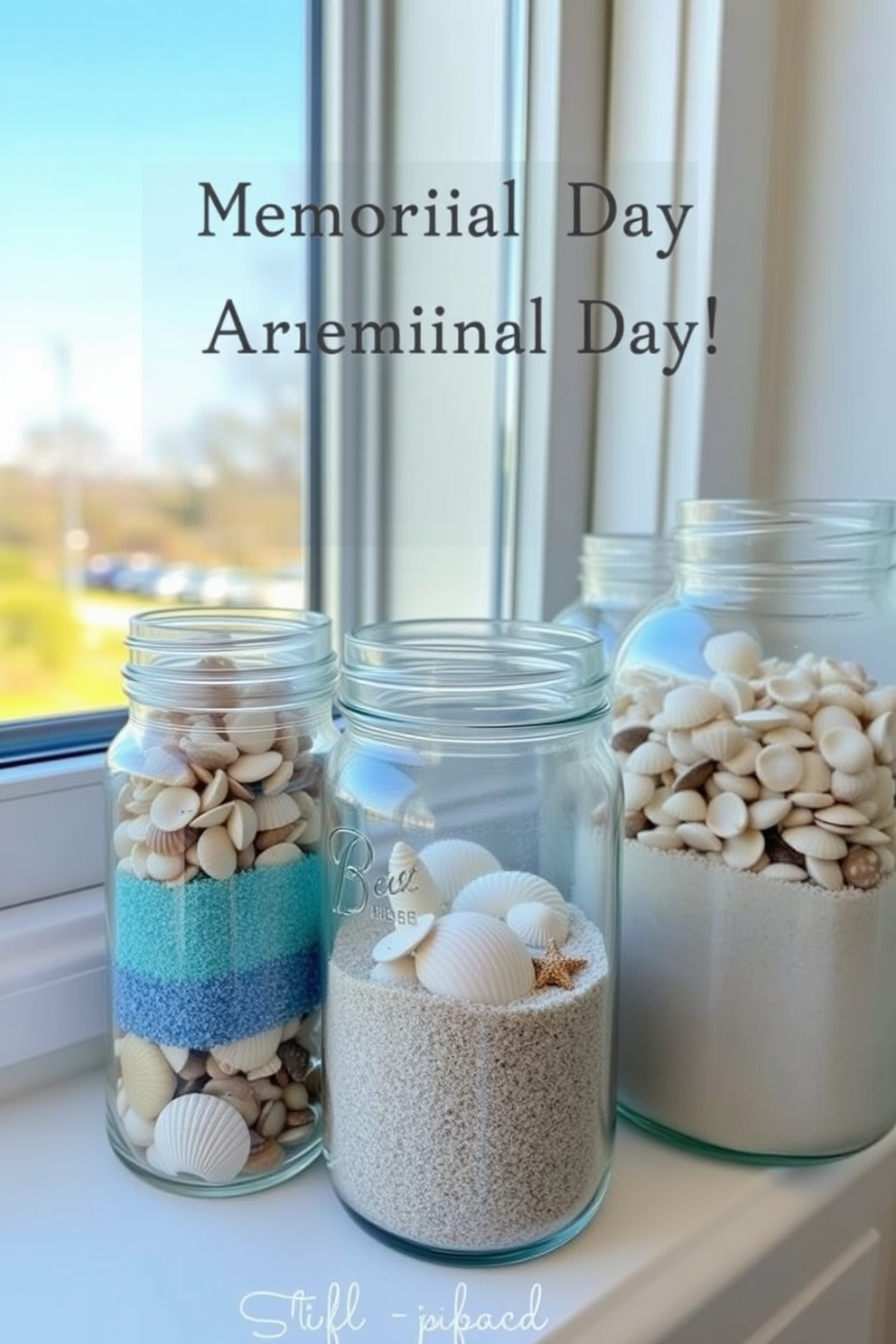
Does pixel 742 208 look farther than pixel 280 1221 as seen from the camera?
Yes

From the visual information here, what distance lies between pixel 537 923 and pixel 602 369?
51 cm

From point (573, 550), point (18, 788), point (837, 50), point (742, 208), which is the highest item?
point (837, 50)

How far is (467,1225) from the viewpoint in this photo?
1.50 feet

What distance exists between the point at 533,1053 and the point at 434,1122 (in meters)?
0.05

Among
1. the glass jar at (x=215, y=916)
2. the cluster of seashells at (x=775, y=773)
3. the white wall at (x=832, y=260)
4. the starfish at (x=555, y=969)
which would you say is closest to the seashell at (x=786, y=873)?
the cluster of seashells at (x=775, y=773)

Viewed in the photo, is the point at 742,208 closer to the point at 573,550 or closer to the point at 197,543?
the point at 573,550

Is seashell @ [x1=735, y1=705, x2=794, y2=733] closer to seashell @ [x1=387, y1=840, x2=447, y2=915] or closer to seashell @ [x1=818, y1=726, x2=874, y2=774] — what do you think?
seashell @ [x1=818, y1=726, x2=874, y2=774]

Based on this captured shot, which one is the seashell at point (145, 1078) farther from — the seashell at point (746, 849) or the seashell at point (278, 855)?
the seashell at point (746, 849)

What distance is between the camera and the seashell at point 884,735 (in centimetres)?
52

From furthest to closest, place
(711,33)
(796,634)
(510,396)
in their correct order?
(510,396)
(711,33)
(796,634)

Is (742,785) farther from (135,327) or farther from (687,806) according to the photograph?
(135,327)

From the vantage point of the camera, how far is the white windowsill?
44cm

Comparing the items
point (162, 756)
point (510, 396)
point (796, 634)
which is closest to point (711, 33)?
point (510, 396)

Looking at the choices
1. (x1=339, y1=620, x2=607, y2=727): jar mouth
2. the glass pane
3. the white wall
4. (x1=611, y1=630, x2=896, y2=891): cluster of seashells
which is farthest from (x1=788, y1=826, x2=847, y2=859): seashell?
the glass pane
